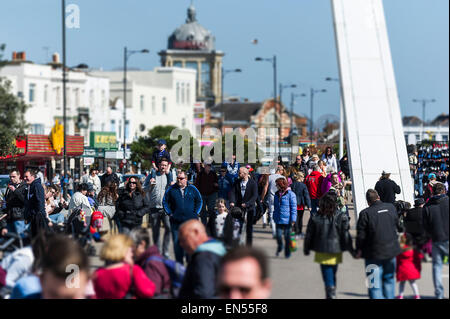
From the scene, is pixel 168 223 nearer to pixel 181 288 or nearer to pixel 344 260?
pixel 344 260

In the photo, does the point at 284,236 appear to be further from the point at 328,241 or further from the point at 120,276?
the point at 120,276

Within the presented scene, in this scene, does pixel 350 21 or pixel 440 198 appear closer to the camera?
pixel 440 198

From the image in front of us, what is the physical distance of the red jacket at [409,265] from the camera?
11539 mm

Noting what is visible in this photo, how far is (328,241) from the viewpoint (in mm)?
11750

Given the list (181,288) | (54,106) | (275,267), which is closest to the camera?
(181,288)

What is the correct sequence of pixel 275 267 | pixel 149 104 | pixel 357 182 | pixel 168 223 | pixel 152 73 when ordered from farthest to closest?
pixel 152 73 < pixel 149 104 < pixel 357 182 < pixel 168 223 < pixel 275 267

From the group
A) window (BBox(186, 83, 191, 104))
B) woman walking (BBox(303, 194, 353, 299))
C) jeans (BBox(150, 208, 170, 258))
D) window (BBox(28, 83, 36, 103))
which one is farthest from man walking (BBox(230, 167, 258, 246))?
window (BBox(186, 83, 191, 104))

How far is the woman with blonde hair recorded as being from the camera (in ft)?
29.0

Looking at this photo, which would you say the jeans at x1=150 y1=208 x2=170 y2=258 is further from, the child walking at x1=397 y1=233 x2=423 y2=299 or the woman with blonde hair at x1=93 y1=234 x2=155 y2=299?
the woman with blonde hair at x1=93 y1=234 x2=155 y2=299

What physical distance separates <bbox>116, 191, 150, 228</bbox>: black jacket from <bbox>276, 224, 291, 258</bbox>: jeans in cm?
252

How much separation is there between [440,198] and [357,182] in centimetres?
525

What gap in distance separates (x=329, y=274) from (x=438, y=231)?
139 centimetres

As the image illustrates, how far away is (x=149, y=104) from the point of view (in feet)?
427

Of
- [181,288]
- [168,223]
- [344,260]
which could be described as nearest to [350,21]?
[168,223]
